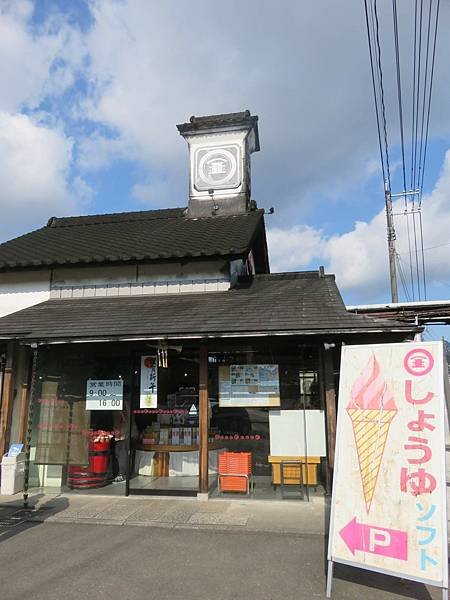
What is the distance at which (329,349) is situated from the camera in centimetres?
761

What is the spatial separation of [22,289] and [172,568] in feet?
25.7

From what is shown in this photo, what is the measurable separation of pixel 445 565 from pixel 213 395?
4615mm

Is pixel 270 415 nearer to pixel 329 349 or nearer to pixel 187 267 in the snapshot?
pixel 329 349

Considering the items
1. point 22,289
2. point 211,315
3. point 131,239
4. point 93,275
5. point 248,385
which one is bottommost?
point 248,385

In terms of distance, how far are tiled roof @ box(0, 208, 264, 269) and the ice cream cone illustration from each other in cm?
512

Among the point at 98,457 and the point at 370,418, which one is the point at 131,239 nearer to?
the point at 98,457

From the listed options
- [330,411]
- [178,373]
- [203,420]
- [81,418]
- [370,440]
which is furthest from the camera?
[81,418]

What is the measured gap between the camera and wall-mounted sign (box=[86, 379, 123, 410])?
7992mm

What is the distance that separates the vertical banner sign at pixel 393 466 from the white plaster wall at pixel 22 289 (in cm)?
815

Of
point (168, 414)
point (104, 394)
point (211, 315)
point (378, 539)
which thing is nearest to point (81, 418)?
point (104, 394)

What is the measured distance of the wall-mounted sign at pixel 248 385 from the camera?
300 inches

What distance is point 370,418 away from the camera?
4164mm

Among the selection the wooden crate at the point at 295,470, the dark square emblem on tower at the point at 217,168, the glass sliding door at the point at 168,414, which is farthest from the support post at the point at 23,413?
the dark square emblem on tower at the point at 217,168

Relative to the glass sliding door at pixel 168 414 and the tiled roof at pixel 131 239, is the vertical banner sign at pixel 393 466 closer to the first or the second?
the glass sliding door at pixel 168 414
